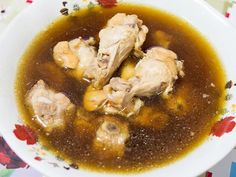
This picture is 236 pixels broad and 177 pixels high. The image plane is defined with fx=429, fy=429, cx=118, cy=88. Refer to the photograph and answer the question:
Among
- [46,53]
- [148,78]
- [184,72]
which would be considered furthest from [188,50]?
[46,53]

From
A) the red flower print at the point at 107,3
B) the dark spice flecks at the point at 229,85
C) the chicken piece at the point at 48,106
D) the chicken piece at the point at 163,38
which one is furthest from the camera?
the red flower print at the point at 107,3

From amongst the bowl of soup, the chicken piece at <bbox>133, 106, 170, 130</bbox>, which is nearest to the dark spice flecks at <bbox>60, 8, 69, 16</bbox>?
the bowl of soup

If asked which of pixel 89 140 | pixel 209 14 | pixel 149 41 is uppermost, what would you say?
pixel 209 14

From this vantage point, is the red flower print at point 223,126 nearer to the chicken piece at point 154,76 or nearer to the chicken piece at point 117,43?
the chicken piece at point 154,76

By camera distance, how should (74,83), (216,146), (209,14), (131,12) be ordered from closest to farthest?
(216,146)
(74,83)
(209,14)
(131,12)

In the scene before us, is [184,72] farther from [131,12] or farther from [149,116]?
[131,12]

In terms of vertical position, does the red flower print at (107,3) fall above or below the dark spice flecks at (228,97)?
below

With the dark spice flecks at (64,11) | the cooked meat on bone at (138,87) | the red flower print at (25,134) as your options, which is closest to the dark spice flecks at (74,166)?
the red flower print at (25,134)

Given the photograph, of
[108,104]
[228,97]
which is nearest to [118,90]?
[108,104]
